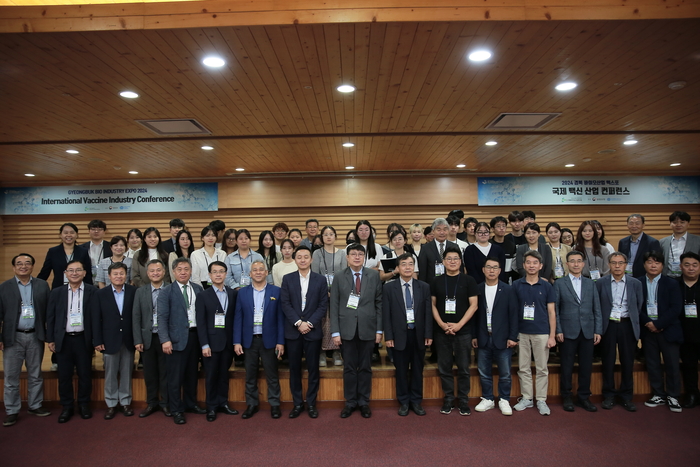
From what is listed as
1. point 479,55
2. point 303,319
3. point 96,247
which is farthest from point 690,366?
point 96,247

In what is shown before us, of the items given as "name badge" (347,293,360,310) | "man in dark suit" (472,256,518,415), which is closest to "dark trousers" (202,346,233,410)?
"name badge" (347,293,360,310)

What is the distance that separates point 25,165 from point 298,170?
4.83 metres

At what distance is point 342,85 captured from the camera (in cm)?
411

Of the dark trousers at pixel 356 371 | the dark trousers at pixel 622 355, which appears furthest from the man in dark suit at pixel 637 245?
the dark trousers at pixel 356 371

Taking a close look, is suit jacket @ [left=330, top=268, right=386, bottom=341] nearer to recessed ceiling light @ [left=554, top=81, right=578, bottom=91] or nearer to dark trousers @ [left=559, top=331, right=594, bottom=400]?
dark trousers @ [left=559, top=331, right=594, bottom=400]

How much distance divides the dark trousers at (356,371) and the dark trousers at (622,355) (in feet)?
7.79

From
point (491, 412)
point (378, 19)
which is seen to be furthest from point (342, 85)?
point (491, 412)

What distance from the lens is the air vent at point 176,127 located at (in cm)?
518

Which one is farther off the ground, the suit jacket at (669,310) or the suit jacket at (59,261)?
the suit jacket at (59,261)

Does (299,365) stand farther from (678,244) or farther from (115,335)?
(678,244)

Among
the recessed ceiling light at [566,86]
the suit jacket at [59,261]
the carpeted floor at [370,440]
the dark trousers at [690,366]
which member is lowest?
the carpeted floor at [370,440]

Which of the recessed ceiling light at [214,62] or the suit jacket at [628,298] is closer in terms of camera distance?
the recessed ceiling light at [214,62]

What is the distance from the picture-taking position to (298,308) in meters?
4.05

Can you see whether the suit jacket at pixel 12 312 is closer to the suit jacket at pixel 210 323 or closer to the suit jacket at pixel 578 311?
the suit jacket at pixel 210 323
